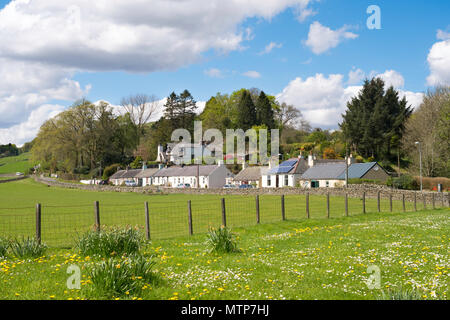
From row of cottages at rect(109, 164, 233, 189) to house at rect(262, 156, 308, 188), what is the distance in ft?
41.2

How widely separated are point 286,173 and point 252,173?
10.2m

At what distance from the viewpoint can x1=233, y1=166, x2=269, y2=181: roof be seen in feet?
251

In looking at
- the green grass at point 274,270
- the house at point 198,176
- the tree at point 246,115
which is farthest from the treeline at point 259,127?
the green grass at point 274,270

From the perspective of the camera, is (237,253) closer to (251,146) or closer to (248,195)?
(248,195)

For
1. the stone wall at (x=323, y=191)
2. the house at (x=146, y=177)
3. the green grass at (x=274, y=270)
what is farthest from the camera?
the house at (x=146, y=177)

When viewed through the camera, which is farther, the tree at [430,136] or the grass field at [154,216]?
the tree at [430,136]

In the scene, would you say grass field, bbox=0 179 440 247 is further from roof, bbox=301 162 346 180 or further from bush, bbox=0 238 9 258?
roof, bbox=301 162 346 180

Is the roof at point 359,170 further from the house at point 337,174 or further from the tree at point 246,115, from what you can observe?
the tree at point 246,115

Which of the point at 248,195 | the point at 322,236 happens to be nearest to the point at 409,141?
the point at 248,195

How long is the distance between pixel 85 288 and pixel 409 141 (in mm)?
71522

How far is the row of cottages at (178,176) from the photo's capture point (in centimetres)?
8262

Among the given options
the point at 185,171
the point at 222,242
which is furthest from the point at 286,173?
the point at 222,242

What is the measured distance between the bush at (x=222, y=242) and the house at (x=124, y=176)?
8771cm

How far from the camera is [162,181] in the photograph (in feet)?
303
